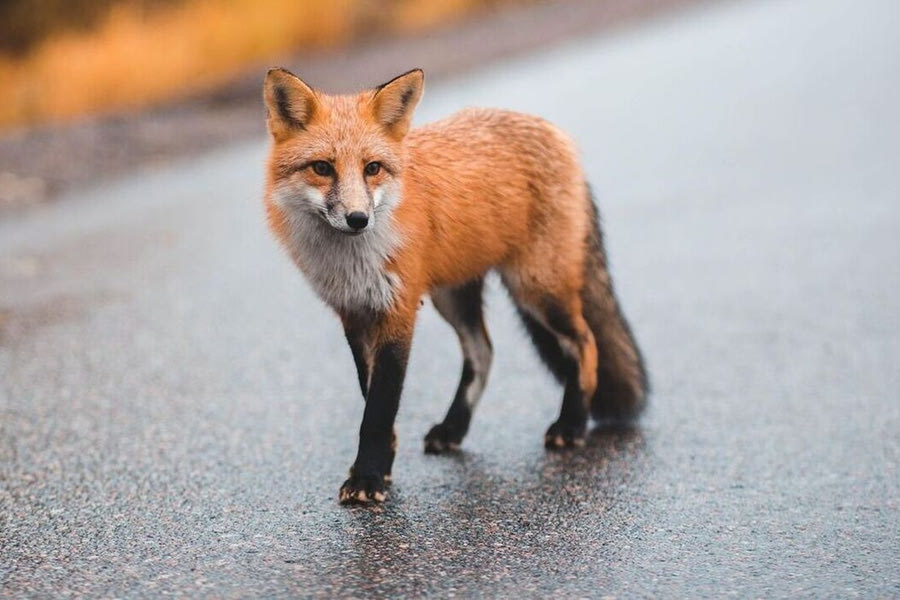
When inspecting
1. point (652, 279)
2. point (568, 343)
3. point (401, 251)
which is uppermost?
point (401, 251)

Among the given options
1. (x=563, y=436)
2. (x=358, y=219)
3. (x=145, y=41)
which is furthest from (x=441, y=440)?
(x=145, y=41)

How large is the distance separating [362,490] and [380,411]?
0.31 meters

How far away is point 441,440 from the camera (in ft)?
19.1

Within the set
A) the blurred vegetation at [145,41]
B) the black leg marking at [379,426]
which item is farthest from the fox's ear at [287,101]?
the blurred vegetation at [145,41]

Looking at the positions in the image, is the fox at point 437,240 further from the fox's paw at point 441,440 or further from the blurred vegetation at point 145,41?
the blurred vegetation at point 145,41

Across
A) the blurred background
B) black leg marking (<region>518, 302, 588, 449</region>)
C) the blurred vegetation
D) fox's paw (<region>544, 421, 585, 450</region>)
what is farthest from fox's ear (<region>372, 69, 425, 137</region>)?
the blurred vegetation

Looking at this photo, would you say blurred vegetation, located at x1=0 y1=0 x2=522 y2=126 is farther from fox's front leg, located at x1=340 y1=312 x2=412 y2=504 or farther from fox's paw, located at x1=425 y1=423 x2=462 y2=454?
fox's front leg, located at x1=340 y1=312 x2=412 y2=504

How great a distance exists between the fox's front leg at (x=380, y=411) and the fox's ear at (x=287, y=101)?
0.83 metres

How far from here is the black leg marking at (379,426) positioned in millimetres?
5086

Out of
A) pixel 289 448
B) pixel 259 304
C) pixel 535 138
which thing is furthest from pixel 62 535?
pixel 259 304

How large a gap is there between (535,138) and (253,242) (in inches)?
181

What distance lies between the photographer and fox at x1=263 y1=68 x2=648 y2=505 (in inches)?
197

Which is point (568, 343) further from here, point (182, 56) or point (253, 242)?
point (182, 56)

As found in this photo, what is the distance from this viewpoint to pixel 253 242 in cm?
1014
